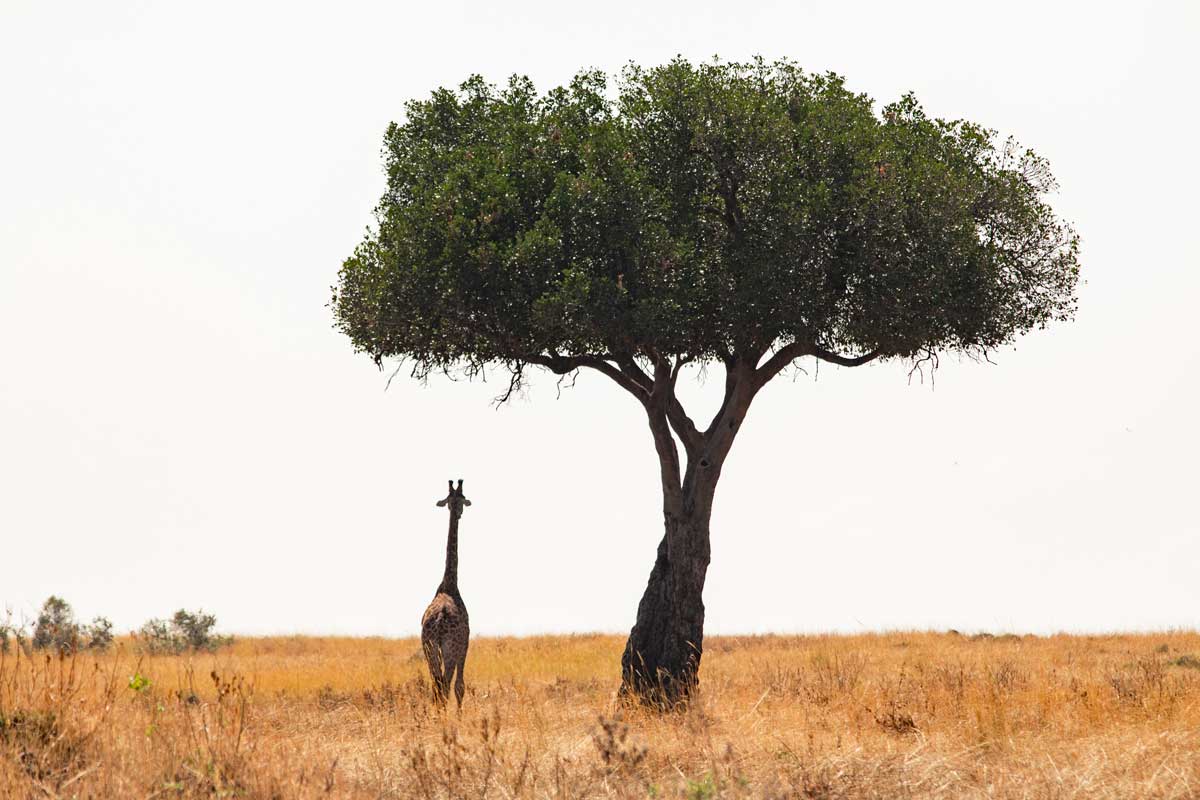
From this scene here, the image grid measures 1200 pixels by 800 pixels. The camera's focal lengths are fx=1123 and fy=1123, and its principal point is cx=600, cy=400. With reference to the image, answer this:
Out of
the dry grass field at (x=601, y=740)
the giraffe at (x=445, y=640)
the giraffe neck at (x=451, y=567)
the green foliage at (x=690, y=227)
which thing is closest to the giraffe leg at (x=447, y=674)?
the giraffe at (x=445, y=640)

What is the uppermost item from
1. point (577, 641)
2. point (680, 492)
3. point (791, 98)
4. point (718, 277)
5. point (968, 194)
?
point (791, 98)

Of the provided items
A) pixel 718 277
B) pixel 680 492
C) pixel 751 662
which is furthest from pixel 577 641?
pixel 718 277

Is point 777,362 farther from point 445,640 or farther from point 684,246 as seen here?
point 445,640

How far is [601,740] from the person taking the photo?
1188 cm

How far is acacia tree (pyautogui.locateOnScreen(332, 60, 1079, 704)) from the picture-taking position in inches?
778

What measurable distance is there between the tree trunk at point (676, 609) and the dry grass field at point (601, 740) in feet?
3.10

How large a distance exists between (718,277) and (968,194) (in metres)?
4.91

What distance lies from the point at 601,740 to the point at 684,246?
396 inches

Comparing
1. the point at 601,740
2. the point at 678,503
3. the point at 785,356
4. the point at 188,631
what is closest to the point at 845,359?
the point at 785,356

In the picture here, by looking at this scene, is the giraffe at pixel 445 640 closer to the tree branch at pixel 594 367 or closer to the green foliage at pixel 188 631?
the tree branch at pixel 594 367

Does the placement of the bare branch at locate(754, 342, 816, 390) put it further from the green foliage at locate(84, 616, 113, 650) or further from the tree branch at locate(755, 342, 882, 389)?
the green foliage at locate(84, 616, 113, 650)

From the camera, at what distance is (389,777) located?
12.8m

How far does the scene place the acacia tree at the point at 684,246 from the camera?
19766mm

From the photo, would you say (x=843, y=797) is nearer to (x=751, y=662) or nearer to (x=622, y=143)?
(x=622, y=143)
